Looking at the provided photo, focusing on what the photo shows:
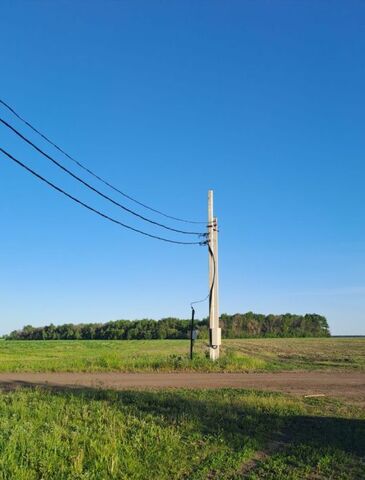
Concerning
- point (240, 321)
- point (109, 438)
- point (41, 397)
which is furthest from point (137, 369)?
point (240, 321)

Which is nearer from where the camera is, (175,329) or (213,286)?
(213,286)

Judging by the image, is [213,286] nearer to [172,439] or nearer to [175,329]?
[172,439]

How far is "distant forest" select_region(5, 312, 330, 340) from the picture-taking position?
118m

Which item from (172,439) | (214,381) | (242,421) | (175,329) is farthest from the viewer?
(175,329)

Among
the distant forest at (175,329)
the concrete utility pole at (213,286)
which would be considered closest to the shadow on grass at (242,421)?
the concrete utility pole at (213,286)

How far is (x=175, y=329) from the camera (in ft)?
387

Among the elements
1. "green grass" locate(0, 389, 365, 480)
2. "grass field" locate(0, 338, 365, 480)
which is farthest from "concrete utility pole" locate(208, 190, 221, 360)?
"green grass" locate(0, 389, 365, 480)

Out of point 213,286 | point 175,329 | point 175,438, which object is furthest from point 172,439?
point 175,329

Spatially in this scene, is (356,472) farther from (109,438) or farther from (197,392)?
(197,392)

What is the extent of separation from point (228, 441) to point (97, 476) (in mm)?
2860

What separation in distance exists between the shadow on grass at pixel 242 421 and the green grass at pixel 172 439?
2 cm

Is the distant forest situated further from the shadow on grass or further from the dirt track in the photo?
the shadow on grass

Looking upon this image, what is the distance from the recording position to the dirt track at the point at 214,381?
1658 centimetres

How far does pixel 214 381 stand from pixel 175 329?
329 feet
